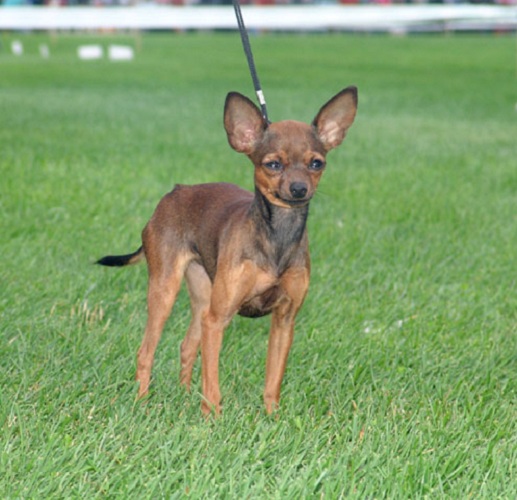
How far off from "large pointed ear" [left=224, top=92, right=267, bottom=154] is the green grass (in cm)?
115

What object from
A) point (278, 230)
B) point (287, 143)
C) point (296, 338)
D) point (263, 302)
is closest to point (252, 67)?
point (287, 143)

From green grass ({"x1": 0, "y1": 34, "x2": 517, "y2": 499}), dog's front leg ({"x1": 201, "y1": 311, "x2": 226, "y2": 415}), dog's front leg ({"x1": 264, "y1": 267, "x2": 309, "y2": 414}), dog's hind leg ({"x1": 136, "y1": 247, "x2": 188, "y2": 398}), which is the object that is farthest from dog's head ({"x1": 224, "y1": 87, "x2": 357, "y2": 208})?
green grass ({"x1": 0, "y1": 34, "x2": 517, "y2": 499})

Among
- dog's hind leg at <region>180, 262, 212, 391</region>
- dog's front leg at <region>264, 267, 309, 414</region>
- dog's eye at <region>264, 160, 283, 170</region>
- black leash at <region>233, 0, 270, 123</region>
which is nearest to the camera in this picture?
dog's eye at <region>264, 160, 283, 170</region>

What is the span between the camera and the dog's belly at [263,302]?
4.45 metres

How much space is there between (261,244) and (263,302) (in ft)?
0.89

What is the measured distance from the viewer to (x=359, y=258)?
743 cm

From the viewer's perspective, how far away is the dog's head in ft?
13.7

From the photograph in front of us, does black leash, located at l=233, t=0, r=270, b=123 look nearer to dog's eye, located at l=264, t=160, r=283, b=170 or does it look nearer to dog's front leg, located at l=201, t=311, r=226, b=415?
dog's eye, located at l=264, t=160, r=283, b=170

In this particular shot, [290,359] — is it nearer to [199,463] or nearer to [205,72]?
[199,463]

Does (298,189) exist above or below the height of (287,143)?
below

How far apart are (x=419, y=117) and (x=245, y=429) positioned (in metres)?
14.0

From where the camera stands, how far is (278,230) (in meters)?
4.39

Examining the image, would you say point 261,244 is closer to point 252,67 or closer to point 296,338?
point 252,67

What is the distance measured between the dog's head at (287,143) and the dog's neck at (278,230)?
0.10m
